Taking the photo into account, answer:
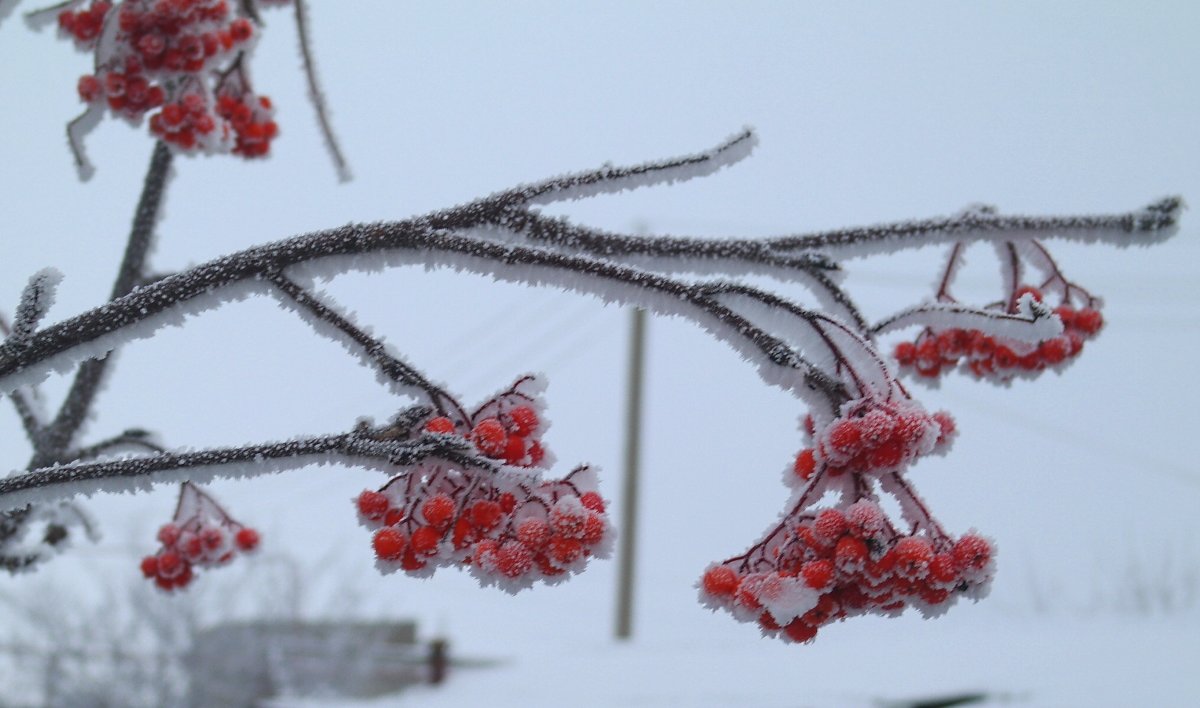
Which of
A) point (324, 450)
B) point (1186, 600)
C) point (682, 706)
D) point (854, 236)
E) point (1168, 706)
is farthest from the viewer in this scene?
point (1186, 600)

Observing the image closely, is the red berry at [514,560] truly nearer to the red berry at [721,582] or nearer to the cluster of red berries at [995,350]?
the red berry at [721,582]

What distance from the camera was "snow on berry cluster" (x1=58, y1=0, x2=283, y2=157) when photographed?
1245 mm

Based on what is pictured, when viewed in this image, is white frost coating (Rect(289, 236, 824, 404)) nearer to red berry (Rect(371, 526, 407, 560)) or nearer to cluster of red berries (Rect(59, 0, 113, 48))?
red berry (Rect(371, 526, 407, 560))

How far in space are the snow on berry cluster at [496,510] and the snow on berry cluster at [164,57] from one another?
0.81 metres

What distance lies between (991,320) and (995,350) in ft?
0.98

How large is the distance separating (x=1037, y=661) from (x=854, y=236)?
229 centimetres

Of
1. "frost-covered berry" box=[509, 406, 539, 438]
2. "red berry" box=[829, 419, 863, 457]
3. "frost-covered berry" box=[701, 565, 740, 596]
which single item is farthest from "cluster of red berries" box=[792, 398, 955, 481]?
"frost-covered berry" box=[509, 406, 539, 438]

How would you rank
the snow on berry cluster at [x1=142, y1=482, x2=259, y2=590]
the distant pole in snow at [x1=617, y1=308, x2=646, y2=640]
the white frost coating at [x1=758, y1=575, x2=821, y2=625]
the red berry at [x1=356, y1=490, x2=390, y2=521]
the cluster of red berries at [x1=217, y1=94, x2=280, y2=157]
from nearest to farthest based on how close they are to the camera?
the white frost coating at [x1=758, y1=575, x2=821, y2=625]
the red berry at [x1=356, y1=490, x2=390, y2=521]
the snow on berry cluster at [x1=142, y1=482, x2=259, y2=590]
the cluster of red berries at [x1=217, y1=94, x2=280, y2=157]
the distant pole in snow at [x1=617, y1=308, x2=646, y2=640]

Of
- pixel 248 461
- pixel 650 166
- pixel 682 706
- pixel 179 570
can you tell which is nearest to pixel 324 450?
pixel 248 461

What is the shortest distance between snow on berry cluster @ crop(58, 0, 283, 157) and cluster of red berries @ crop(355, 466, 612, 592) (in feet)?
2.69

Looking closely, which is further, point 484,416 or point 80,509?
point 80,509

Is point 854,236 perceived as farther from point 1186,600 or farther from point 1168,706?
point 1186,600

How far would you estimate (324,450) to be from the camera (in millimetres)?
645

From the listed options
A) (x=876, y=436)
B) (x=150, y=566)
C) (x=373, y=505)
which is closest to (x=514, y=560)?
(x=373, y=505)
